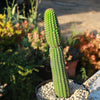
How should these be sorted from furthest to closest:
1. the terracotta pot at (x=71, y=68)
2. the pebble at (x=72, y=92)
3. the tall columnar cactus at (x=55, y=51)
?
the terracotta pot at (x=71, y=68) < the pebble at (x=72, y=92) < the tall columnar cactus at (x=55, y=51)

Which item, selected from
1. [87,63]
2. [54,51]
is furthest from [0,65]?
[87,63]

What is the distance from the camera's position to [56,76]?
211 cm

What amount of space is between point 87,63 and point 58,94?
1961mm

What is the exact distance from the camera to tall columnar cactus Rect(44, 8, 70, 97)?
196 cm

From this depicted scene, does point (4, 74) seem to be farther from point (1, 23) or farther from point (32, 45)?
point (1, 23)

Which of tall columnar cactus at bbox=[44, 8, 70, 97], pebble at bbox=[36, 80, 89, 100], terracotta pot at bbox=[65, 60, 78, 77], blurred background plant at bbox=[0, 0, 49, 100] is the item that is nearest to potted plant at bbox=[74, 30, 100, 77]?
terracotta pot at bbox=[65, 60, 78, 77]

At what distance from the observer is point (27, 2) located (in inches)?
268

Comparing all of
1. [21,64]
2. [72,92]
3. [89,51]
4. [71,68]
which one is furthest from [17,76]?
[89,51]

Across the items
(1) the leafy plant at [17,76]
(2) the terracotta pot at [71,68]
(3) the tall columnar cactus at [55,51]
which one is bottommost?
(2) the terracotta pot at [71,68]

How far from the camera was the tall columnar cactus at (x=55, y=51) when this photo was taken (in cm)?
196

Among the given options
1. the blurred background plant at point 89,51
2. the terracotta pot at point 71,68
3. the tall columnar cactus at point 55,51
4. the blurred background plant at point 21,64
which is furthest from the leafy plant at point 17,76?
the blurred background plant at point 89,51

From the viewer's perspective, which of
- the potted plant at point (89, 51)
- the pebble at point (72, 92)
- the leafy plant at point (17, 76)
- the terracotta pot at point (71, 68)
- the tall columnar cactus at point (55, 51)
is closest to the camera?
the tall columnar cactus at point (55, 51)

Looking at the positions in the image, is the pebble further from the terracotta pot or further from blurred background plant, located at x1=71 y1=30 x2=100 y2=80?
blurred background plant, located at x1=71 y1=30 x2=100 y2=80

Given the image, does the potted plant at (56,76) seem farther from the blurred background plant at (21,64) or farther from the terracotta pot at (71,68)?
the terracotta pot at (71,68)
